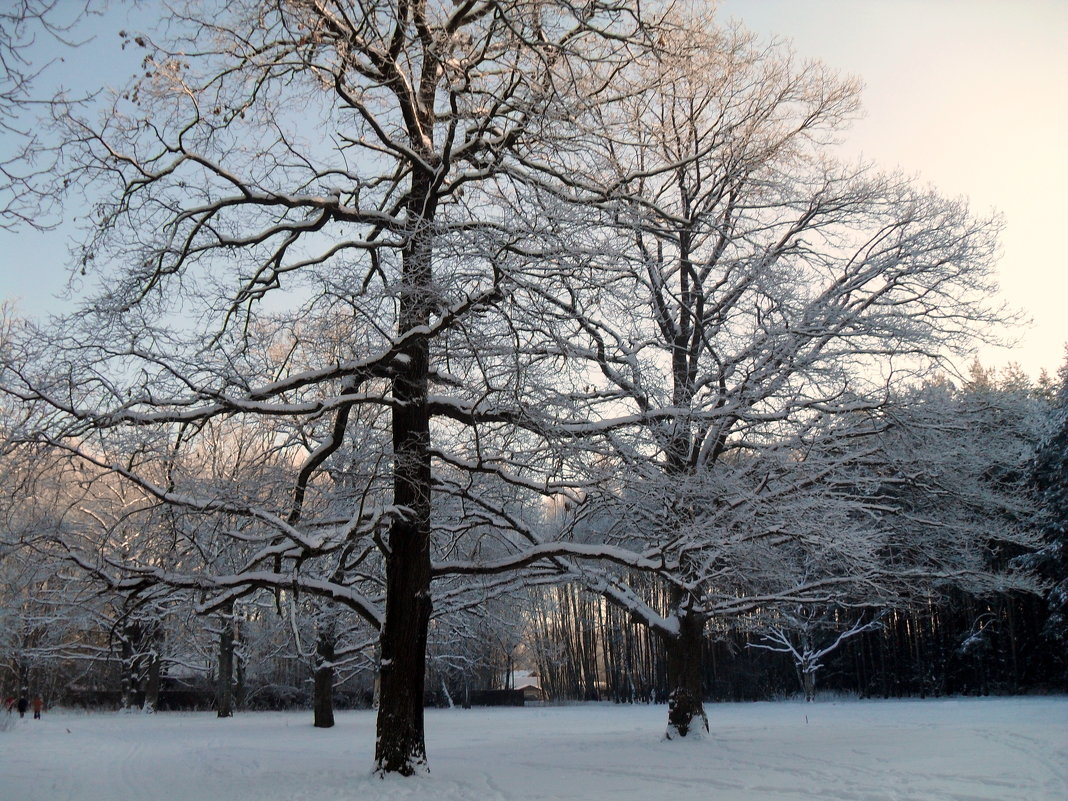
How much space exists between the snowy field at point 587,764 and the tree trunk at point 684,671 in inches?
23.5

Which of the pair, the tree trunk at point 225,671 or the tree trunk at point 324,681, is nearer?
the tree trunk at point 324,681

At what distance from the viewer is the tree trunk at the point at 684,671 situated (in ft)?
46.8

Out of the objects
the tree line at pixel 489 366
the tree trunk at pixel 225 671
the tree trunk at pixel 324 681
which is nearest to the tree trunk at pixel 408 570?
the tree line at pixel 489 366

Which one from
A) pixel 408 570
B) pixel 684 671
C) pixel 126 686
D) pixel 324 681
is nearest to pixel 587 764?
pixel 684 671

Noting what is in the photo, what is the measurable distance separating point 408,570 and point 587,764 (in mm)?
4367

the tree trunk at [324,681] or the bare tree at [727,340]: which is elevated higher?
the bare tree at [727,340]

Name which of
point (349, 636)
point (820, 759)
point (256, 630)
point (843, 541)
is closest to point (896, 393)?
point (843, 541)

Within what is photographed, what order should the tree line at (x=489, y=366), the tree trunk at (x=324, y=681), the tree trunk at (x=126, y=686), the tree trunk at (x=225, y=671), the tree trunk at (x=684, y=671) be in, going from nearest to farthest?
the tree line at (x=489, y=366), the tree trunk at (x=684, y=671), the tree trunk at (x=324, y=681), the tree trunk at (x=225, y=671), the tree trunk at (x=126, y=686)

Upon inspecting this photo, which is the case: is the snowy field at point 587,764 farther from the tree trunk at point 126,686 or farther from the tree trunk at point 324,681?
the tree trunk at point 126,686

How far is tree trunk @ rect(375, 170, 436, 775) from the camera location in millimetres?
9016

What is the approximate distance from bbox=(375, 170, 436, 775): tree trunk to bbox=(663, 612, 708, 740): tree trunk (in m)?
6.24

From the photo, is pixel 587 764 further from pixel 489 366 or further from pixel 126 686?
pixel 126 686

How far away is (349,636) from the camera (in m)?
24.8

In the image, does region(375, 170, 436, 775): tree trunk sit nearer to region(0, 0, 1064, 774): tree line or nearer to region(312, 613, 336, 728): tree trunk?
region(0, 0, 1064, 774): tree line
